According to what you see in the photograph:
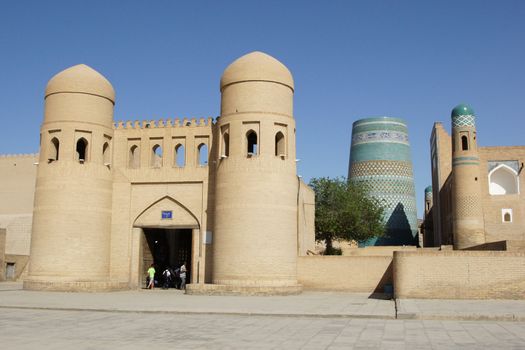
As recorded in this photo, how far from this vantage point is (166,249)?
25.5 m

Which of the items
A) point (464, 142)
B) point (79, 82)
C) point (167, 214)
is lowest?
point (167, 214)

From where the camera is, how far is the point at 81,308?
45.0 feet

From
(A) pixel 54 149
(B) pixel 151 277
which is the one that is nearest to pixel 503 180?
(B) pixel 151 277

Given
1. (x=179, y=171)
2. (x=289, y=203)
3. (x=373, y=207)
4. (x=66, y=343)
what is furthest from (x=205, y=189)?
(x=373, y=207)

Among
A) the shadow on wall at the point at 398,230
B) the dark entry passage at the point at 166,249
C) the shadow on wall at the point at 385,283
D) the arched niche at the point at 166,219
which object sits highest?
the shadow on wall at the point at 398,230

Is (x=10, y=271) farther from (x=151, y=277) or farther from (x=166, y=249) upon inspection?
(x=151, y=277)

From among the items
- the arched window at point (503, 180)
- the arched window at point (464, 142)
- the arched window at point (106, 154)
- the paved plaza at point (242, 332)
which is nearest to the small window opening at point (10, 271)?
the arched window at point (106, 154)

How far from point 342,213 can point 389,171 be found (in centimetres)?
1687

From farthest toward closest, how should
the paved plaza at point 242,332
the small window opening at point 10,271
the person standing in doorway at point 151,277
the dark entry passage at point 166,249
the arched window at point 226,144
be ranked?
the small window opening at point 10,271, the dark entry passage at point 166,249, the person standing in doorway at point 151,277, the arched window at point 226,144, the paved plaza at point 242,332

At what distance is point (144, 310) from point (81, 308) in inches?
65.9

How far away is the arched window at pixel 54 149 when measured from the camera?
22.4 metres

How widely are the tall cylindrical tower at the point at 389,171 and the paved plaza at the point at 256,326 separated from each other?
3855 cm

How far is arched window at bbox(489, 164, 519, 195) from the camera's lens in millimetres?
38531

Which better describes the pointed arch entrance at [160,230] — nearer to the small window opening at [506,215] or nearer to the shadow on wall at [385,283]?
the shadow on wall at [385,283]
